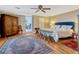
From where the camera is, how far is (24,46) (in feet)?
8.24

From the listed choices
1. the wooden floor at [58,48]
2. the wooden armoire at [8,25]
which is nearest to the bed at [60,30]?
the wooden floor at [58,48]

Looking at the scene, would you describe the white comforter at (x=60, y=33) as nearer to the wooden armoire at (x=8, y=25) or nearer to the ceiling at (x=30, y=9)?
the ceiling at (x=30, y=9)

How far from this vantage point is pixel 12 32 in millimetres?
2510

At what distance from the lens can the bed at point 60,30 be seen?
8.10 ft

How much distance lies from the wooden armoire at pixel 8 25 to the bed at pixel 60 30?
630mm

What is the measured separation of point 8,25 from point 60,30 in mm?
1110

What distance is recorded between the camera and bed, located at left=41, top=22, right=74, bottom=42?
2.47m

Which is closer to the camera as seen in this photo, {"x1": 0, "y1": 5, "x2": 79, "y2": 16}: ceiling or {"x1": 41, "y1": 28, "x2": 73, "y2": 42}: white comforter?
{"x1": 0, "y1": 5, "x2": 79, "y2": 16}: ceiling

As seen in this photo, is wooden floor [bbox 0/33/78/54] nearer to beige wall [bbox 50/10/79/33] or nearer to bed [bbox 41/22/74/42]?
bed [bbox 41/22/74/42]


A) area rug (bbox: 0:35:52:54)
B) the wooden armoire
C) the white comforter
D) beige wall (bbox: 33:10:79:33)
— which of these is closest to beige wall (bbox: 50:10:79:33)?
beige wall (bbox: 33:10:79:33)

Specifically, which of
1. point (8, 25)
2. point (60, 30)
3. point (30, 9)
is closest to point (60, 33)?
point (60, 30)

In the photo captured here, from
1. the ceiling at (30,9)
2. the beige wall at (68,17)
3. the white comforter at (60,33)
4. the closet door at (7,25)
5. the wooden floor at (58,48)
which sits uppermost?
the ceiling at (30,9)

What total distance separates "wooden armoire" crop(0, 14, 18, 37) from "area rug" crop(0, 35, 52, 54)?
0.15 m
